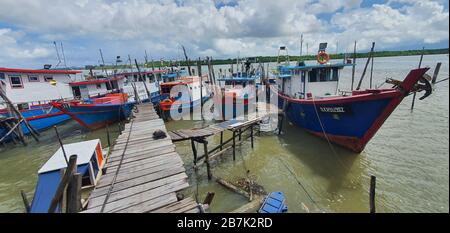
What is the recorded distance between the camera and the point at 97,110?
17562 mm

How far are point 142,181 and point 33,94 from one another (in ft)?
67.9

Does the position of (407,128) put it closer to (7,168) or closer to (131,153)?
(131,153)

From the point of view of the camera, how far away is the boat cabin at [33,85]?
1744cm

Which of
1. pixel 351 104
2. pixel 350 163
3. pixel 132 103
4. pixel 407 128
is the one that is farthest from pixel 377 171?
pixel 132 103

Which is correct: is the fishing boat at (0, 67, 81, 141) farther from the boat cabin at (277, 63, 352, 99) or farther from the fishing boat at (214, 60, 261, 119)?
the boat cabin at (277, 63, 352, 99)

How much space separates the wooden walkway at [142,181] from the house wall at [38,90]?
1643cm

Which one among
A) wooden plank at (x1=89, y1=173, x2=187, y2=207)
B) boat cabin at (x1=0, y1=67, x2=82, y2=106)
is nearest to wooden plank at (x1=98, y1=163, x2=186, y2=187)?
wooden plank at (x1=89, y1=173, x2=187, y2=207)

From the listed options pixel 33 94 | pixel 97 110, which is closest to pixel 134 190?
pixel 97 110

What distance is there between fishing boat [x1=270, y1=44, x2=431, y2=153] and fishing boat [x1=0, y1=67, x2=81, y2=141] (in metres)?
20.4

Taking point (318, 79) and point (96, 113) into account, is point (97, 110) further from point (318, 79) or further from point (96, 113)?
point (318, 79)

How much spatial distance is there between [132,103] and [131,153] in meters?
13.1

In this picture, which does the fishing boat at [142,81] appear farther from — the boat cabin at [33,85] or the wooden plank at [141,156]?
the wooden plank at [141,156]

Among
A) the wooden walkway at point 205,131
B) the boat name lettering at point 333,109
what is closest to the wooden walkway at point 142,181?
the wooden walkway at point 205,131
